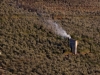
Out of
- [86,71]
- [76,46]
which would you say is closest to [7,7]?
[76,46]

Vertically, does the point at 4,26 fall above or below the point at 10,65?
above

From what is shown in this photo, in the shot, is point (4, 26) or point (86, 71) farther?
point (4, 26)

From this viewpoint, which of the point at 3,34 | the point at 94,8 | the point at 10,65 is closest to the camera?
the point at 10,65

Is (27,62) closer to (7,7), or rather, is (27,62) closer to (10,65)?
(10,65)

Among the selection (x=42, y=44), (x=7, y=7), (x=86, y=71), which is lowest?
(x=86, y=71)

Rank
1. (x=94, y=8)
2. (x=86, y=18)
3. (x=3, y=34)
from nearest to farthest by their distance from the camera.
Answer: (x=3, y=34) < (x=86, y=18) < (x=94, y=8)

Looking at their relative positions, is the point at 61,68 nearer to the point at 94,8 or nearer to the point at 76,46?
the point at 76,46
